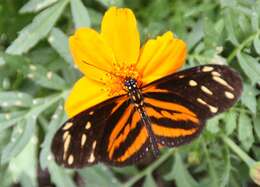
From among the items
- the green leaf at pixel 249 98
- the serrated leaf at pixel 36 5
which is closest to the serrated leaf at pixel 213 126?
the green leaf at pixel 249 98

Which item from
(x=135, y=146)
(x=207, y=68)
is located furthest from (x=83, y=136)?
(x=207, y=68)

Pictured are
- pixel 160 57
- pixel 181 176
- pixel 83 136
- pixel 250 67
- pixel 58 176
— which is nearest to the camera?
pixel 83 136

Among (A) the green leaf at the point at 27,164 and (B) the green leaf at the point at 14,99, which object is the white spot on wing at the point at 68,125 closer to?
(B) the green leaf at the point at 14,99

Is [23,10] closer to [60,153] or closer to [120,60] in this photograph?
[120,60]

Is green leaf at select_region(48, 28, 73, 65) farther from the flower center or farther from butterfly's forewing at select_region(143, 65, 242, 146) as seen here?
butterfly's forewing at select_region(143, 65, 242, 146)

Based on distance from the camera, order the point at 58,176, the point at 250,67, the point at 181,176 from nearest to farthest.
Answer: the point at 250,67 → the point at 58,176 → the point at 181,176

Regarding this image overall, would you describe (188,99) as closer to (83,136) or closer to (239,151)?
(83,136)

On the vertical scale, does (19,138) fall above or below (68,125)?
above

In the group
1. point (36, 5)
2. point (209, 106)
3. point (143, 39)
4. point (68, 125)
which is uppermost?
point (36, 5)
